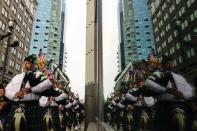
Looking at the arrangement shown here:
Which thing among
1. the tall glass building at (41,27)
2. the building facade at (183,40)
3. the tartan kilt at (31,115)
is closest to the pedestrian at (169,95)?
the building facade at (183,40)

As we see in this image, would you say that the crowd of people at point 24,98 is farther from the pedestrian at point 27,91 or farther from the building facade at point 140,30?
the building facade at point 140,30

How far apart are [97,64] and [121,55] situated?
113 m

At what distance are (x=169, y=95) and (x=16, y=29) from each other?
42.2 meters

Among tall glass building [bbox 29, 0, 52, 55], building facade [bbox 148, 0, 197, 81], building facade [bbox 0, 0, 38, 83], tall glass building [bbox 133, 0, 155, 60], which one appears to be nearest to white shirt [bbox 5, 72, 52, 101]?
building facade [bbox 148, 0, 197, 81]

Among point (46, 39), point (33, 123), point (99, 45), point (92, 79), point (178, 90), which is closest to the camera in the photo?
point (178, 90)

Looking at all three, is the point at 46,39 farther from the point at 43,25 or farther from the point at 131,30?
the point at 131,30

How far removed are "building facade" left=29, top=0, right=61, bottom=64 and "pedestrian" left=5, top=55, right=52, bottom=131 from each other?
8181 cm

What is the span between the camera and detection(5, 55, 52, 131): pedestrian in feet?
12.5

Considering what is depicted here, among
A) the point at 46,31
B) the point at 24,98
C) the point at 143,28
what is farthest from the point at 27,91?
the point at 46,31

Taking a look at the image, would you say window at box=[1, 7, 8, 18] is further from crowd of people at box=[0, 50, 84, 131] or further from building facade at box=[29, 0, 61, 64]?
building facade at box=[29, 0, 61, 64]

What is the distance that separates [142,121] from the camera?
464 cm

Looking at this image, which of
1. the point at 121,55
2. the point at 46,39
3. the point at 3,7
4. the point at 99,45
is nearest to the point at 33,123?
the point at 99,45

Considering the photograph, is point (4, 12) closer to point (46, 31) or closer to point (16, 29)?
point (16, 29)

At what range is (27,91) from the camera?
3.84 meters
